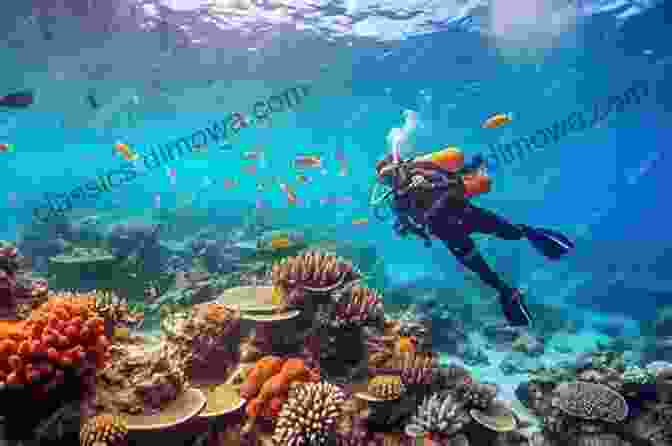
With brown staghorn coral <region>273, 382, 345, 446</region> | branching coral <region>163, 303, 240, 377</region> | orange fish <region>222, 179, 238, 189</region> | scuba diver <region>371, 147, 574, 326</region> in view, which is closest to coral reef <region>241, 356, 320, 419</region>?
brown staghorn coral <region>273, 382, 345, 446</region>

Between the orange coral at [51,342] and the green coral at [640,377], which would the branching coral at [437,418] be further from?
the green coral at [640,377]

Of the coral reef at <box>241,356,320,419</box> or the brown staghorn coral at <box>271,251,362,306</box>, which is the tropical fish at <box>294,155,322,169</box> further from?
the coral reef at <box>241,356,320,419</box>

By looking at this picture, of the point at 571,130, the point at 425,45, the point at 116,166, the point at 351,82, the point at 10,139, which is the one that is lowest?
the point at 116,166

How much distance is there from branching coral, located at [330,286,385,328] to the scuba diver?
Result: 139 centimetres

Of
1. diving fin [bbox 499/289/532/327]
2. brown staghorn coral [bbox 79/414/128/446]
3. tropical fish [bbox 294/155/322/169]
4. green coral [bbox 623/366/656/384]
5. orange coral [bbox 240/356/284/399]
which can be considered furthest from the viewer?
tropical fish [bbox 294/155/322/169]

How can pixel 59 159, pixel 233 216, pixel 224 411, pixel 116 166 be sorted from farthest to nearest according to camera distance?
pixel 116 166 < pixel 59 159 < pixel 233 216 < pixel 224 411

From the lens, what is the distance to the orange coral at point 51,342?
10.7 feet

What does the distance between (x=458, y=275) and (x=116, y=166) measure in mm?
62190

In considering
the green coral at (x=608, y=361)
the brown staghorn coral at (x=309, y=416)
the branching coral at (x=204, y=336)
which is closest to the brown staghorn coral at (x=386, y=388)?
the brown staghorn coral at (x=309, y=416)

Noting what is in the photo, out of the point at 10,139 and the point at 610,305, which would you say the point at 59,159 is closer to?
the point at 10,139

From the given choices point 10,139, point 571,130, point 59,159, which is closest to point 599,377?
point 571,130

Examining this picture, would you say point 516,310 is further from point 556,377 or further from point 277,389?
point 277,389

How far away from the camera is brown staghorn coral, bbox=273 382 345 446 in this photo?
3.65 meters

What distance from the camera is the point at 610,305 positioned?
67.2 feet
